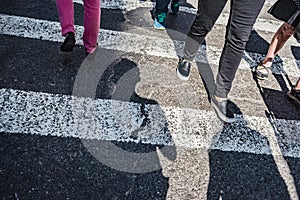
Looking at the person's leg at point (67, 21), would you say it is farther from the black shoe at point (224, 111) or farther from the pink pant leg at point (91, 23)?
the black shoe at point (224, 111)

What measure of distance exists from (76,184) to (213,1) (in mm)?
1742

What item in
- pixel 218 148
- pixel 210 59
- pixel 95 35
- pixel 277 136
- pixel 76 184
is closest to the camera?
pixel 76 184

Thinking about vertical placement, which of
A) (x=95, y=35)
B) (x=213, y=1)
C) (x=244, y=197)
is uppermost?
(x=213, y=1)

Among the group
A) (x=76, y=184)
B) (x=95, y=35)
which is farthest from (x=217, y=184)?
(x=95, y=35)

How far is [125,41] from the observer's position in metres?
4.01

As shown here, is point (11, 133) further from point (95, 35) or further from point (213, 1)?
point (213, 1)

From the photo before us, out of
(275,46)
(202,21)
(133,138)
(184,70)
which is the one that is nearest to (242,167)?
(133,138)

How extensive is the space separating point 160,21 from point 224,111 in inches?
61.4

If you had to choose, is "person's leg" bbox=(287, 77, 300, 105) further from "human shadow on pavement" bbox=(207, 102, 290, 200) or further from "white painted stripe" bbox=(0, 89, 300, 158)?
"human shadow on pavement" bbox=(207, 102, 290, 200)

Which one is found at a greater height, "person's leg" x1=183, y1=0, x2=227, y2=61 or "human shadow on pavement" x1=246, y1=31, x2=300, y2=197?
"person's leg" x1=183, y1=0, x2=227, y2=61

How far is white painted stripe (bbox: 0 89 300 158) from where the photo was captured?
2.87 meters

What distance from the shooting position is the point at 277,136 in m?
3.23

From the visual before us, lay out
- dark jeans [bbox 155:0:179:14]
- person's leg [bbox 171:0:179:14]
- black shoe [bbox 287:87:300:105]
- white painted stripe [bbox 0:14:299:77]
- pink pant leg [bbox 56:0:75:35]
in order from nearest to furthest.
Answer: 1. pink pant leg [bbox 56:0:75:35]
2. black shoe [bbox 287:87:300:105]
3. white painted stripe [bbox 0:14:299:77]
4. dark jeans [bbox 155:0:179:14]
5. person's leg [bbox 171:0:179:14]

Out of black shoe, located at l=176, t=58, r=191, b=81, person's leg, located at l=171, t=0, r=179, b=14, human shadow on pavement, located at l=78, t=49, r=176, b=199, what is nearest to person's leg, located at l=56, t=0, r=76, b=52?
human shadow on pavement, located at l=78, t=49, r=176, b=199
